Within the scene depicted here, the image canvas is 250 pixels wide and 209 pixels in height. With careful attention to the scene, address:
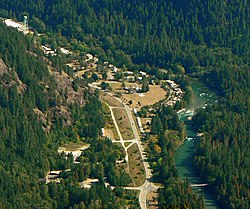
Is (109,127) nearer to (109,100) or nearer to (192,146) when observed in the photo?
(109,100)

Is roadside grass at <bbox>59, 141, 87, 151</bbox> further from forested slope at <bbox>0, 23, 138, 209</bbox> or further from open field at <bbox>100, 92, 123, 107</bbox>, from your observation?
open field at <bbox>100, 92, 123, 107</bbox>

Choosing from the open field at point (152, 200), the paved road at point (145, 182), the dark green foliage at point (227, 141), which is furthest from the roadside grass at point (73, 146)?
the open field at point (152, 200)

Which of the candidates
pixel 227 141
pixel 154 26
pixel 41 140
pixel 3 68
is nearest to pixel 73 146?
pixel 41 140

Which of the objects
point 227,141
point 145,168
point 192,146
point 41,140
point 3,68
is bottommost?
point 192,146

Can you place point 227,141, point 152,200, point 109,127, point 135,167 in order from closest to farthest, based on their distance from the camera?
point 152,200 → point 135,167 → point 227,141 → point 109,127

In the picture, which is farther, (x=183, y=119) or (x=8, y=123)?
(x=183, y=119)

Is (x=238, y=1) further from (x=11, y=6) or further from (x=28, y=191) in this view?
(x=28, y=191)

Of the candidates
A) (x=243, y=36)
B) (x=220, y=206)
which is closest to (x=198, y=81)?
(x=243, y=36)

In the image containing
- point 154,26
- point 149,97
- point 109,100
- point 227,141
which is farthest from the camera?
point 154,26
